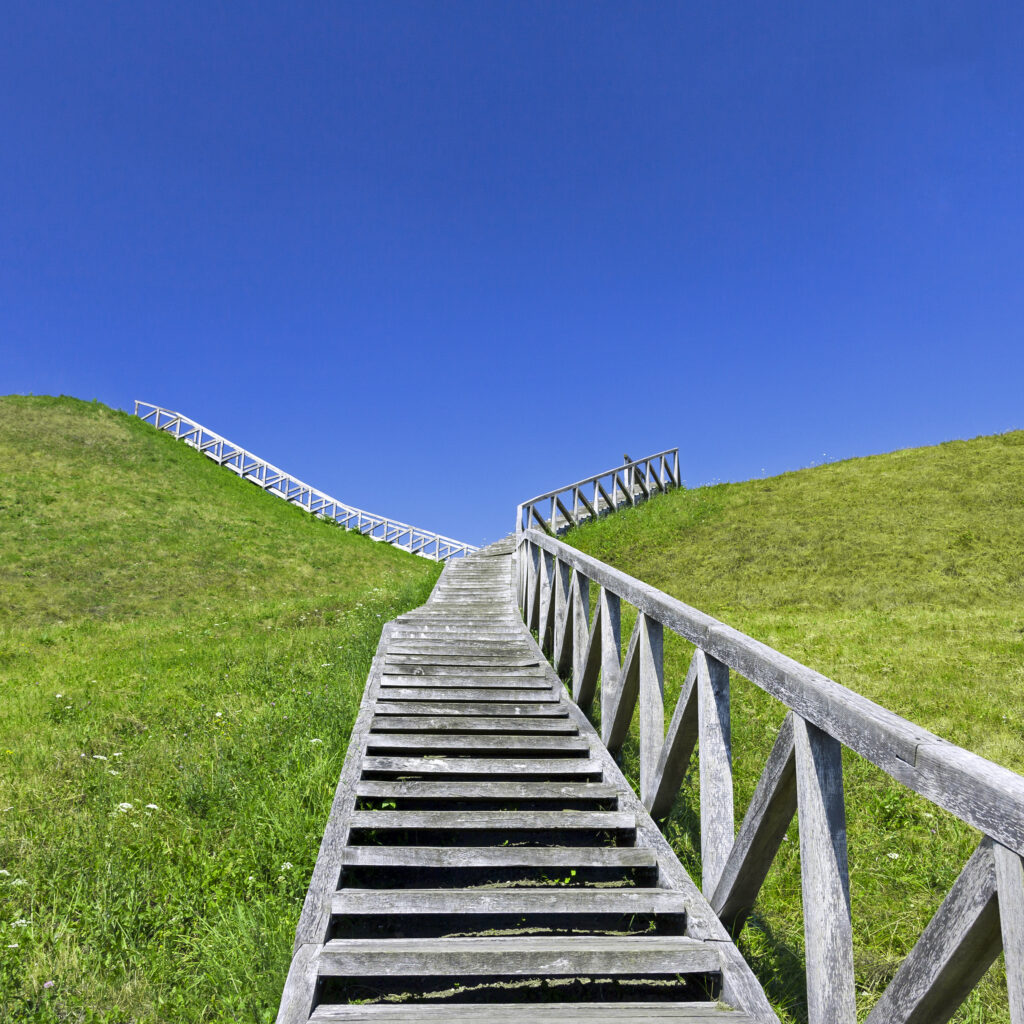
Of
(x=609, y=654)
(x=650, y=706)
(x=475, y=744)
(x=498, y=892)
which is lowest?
(x=498, y=892)

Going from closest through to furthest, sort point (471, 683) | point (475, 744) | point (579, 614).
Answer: point (475, 744) < point (471, 683) < point (579, 614)

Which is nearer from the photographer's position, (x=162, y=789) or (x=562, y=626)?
(x=162, y=789)

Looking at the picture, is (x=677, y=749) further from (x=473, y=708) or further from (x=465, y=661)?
(x=465, y=661)

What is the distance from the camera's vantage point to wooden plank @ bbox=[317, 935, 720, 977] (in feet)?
9.00

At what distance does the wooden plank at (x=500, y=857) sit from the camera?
3.51 meters

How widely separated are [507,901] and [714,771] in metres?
1.13

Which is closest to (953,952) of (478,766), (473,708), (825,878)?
(825,878)

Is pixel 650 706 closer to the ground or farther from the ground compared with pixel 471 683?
farther from the ground

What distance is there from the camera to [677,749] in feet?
12.3

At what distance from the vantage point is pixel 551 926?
3.30m

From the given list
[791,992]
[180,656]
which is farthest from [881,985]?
[180,656]

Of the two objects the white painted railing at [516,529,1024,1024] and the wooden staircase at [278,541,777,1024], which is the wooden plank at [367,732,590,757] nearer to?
the wooden staircase at [278,541,777,1024]

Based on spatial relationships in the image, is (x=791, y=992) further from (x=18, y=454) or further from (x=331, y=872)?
(x=18, y=454)

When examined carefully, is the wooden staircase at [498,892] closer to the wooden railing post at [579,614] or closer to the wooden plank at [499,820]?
the wooden plank at [499,820]
